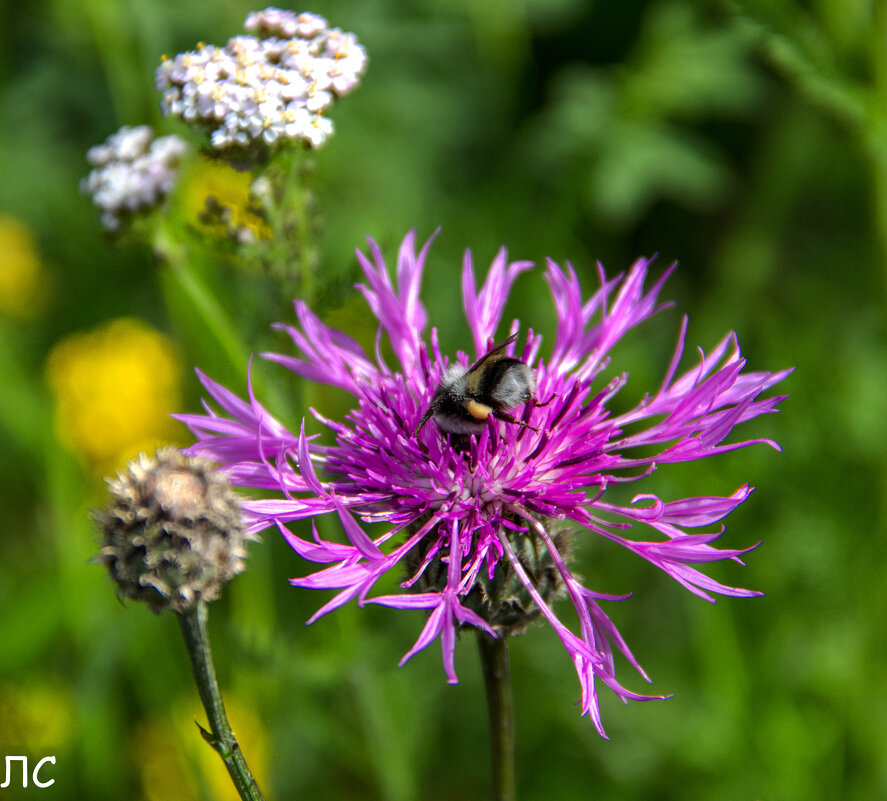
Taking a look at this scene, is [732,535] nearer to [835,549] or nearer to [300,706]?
[835,549]

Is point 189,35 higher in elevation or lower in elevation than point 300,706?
higher

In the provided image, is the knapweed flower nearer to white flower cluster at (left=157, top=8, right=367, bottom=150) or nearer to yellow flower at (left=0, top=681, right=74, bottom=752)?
white flower cluster at (left=157, top=8, right=367, bottom=150)

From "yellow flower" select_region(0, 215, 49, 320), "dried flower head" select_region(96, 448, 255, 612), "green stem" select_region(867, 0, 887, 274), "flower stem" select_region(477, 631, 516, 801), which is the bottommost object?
"flower stem" select_region(477, 631, 516, 801)

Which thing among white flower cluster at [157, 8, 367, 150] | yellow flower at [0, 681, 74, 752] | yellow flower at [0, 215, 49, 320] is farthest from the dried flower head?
yellow flower at [0, 215, 49, 320]

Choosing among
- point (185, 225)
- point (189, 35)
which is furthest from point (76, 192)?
point (185, 225)

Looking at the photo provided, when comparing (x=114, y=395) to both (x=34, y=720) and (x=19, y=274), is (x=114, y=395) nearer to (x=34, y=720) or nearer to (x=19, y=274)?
(x=34, y=720)

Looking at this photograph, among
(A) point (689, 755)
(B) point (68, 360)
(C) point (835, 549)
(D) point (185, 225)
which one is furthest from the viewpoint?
(B) point (68, 360)
